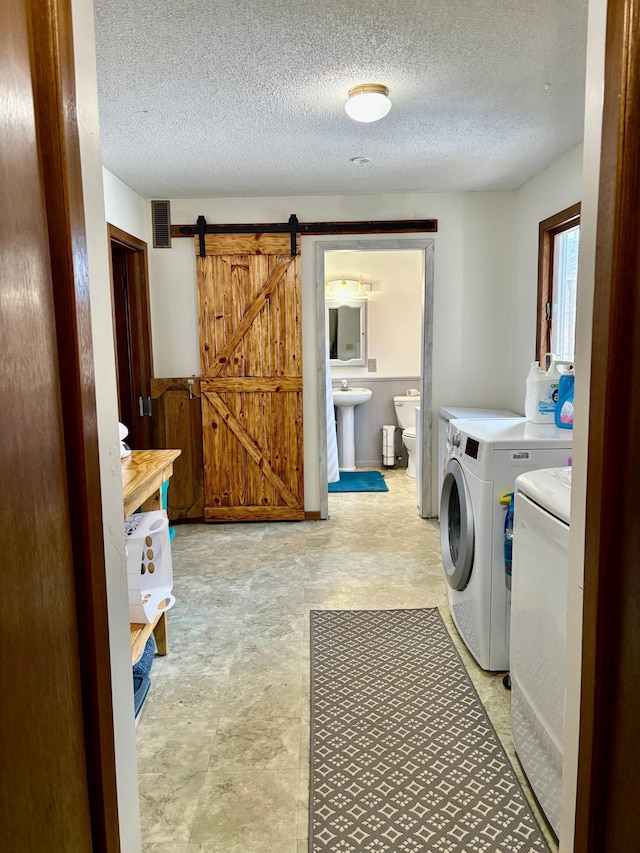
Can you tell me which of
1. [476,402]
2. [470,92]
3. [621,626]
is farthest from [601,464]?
[476,402]

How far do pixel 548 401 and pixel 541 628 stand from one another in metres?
1.31

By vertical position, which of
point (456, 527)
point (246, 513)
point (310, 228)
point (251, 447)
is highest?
point (310, 228)

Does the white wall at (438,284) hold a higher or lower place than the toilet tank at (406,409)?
higher

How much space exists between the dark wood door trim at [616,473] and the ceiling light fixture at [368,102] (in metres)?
1.82

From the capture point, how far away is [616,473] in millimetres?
849

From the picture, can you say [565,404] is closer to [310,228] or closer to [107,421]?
[107,421]

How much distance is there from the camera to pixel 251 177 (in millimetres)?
3889

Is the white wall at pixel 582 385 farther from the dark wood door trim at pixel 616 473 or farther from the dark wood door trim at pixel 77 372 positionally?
the dark wood door trim at pixel 77 372

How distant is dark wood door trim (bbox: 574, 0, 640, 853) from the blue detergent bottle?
1773 millimetres

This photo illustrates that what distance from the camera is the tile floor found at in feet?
5.78

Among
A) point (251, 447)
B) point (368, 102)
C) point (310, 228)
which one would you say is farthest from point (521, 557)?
point (310, 228)

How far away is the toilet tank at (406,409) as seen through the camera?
6117 mm

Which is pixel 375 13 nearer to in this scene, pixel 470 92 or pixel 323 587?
pixel 470 92

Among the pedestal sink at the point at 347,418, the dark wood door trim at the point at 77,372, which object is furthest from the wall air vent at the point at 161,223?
the dark wood door trim at the point at 77,372
